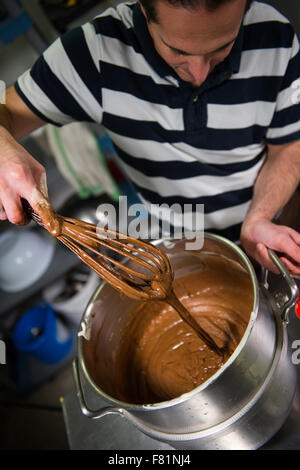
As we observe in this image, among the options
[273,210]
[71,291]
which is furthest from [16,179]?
[71,291]

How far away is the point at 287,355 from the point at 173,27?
757 millimetres

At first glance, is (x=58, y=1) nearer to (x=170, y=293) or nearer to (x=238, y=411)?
(x=170, y=293)

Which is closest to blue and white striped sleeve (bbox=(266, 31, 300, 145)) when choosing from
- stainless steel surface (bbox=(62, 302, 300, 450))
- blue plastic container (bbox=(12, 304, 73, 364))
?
stainless steel surface (bbox=(62, 302, 300, 450))

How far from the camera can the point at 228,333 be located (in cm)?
108

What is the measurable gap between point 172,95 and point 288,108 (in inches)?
14.1

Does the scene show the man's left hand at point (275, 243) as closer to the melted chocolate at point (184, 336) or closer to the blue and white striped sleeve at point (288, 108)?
the melted chocolate at point (184, 336)

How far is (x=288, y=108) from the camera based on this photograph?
Answer: 117cm

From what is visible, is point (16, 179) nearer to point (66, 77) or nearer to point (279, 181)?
point (66, 77)

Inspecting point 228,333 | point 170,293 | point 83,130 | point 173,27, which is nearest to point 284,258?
point 228,333

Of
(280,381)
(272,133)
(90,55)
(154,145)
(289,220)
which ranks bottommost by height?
(289,220)

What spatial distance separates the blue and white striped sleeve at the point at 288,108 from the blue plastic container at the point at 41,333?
186cm

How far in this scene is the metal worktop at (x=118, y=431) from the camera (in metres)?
0.91
